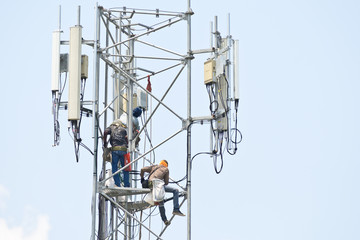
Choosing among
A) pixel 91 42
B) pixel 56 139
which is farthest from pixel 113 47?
pixel 56 139

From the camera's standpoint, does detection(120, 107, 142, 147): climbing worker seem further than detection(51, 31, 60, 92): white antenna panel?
Yes

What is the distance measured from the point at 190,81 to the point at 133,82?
247cm

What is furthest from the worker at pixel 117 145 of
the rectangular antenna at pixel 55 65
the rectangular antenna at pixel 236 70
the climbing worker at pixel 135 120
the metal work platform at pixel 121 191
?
the rectangular antenna at pixel 236 70

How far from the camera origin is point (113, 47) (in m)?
33.4

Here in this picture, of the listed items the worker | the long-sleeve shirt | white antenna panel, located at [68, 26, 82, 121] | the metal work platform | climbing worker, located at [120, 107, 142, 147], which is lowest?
the metal work platform

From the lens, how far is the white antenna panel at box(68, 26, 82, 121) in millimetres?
31656

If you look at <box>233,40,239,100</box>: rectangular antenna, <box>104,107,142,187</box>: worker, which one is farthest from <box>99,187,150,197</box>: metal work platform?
<box>233,40,239,100</box>: rectangular antenna

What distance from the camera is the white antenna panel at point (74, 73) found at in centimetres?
3166

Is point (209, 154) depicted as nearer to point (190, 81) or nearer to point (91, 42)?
point (190, 81)

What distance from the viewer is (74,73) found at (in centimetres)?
3195

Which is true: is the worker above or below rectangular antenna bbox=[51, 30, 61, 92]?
below

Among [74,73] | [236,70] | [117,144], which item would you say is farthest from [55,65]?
[236,70]

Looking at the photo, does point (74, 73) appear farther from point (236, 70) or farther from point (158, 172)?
point (236, 70)

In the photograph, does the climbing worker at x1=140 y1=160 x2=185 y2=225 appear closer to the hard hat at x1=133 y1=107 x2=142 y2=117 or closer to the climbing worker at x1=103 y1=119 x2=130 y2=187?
the climbing worker at x1=103 y1=119 x2=130 y2=187
